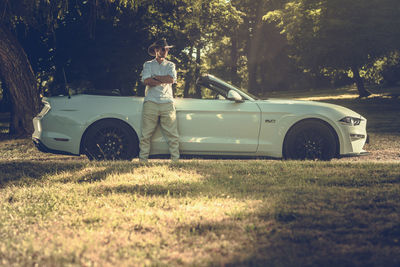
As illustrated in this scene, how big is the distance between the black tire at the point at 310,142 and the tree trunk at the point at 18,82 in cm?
762

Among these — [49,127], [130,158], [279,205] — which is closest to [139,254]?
[279,205]

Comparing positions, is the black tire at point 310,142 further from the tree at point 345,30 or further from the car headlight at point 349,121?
the tree at point 345,30

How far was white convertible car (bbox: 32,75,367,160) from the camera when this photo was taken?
6.92 metres

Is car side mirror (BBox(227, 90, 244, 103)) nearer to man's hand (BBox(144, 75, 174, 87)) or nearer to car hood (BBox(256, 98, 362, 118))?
car hood (BBox(256, 98, 362, 118))

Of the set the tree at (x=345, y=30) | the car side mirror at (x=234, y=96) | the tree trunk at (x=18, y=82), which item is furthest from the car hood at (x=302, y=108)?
the tree at (x=345, y=30)

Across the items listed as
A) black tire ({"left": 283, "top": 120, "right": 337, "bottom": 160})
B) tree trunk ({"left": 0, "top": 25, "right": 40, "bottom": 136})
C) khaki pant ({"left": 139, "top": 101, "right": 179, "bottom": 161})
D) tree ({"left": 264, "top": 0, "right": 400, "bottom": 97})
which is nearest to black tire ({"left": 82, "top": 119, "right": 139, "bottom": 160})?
khaki pant ({"left": 139, "top": 101, "right": 179, "bottom": 161})

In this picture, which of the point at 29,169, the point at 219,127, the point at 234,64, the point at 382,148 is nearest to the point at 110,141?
the point at 29,169

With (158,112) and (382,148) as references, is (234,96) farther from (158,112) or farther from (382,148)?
(382,148)

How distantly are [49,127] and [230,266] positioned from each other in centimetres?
492

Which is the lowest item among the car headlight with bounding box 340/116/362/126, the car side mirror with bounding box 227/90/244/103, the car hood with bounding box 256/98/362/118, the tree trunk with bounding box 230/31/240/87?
the car headlight with bounding box 340/116/362/126

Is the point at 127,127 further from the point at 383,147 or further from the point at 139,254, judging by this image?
the point at 383,147

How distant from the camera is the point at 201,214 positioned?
156 inches

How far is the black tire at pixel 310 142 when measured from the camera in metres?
6.92

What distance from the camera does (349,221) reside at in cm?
376
